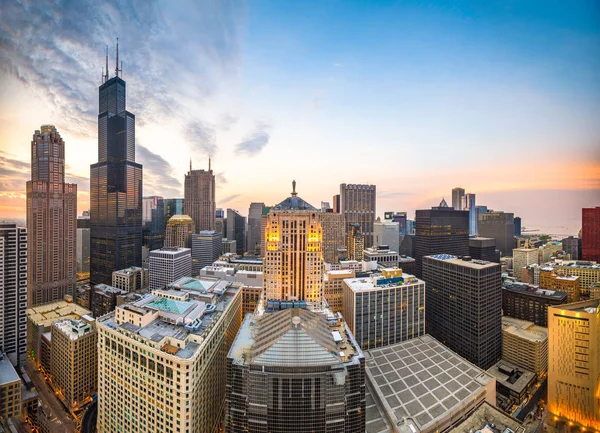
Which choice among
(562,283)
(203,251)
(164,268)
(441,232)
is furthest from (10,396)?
(562,283)

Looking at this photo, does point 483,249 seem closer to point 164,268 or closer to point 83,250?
point 164,268

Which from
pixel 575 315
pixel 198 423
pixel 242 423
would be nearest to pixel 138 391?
pixel 198 423

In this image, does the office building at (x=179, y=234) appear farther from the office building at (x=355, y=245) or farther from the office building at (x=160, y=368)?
the office building at (x=160, y=368)

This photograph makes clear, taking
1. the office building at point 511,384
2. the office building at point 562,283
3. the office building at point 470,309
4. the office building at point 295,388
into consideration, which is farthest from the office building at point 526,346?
the office building at point 295,388

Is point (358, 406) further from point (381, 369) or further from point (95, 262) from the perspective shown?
point (95, 262)

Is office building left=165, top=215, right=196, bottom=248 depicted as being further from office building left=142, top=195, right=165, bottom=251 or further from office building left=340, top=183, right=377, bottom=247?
office building left=340, top=183, right=377, bottom=247

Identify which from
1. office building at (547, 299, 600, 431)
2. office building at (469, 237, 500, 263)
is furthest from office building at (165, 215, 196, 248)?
office building at (469, 237, 500, 263)
